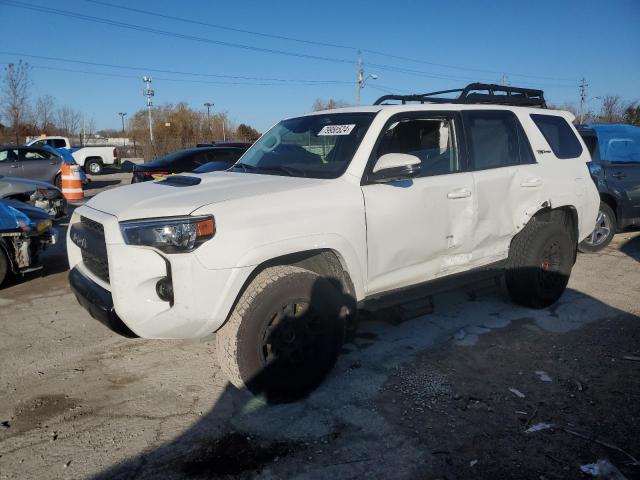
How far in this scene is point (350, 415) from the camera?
3.10 m

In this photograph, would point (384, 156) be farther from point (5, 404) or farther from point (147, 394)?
point (5, 404)

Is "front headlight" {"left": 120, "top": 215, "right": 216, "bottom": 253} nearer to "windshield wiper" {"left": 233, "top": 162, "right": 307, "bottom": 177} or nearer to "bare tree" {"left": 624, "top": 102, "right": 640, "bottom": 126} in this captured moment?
"windshield wiper" {"left": 233, "top": 162, "right": 307, "bottom": 177}

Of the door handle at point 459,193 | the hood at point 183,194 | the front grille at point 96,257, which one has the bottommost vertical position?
the front grille at point 96,257

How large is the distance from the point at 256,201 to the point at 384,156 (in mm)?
1007

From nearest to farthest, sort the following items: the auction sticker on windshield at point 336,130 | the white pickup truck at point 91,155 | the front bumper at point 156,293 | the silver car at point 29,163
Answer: the front bumper at point 156,293
the auction sticker on windshield at point 336,130
the silver car at point 29,163
the white pickup truck at point 91,155

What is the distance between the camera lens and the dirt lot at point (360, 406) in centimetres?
265

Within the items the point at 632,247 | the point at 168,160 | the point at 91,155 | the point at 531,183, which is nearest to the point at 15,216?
→ the point at 168,160

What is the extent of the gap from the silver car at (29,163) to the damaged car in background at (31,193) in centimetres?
743

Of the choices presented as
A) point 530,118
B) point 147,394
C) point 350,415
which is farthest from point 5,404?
point 530,118

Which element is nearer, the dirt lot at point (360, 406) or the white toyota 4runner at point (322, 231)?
the dirt lot at point (360, 406)

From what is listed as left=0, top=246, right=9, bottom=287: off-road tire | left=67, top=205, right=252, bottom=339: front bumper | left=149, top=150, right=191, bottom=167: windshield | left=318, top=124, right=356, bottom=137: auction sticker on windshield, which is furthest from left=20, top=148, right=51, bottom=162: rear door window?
left=67, top=205, right=252, bottom=339: front bumper

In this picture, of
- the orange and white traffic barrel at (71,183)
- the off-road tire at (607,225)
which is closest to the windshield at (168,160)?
the orange and white traffic barrel at (71,183)

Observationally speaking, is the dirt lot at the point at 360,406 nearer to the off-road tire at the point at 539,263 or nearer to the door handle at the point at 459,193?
the off-road tire at the point at 539,263

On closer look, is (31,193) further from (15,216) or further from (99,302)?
(99,302)
